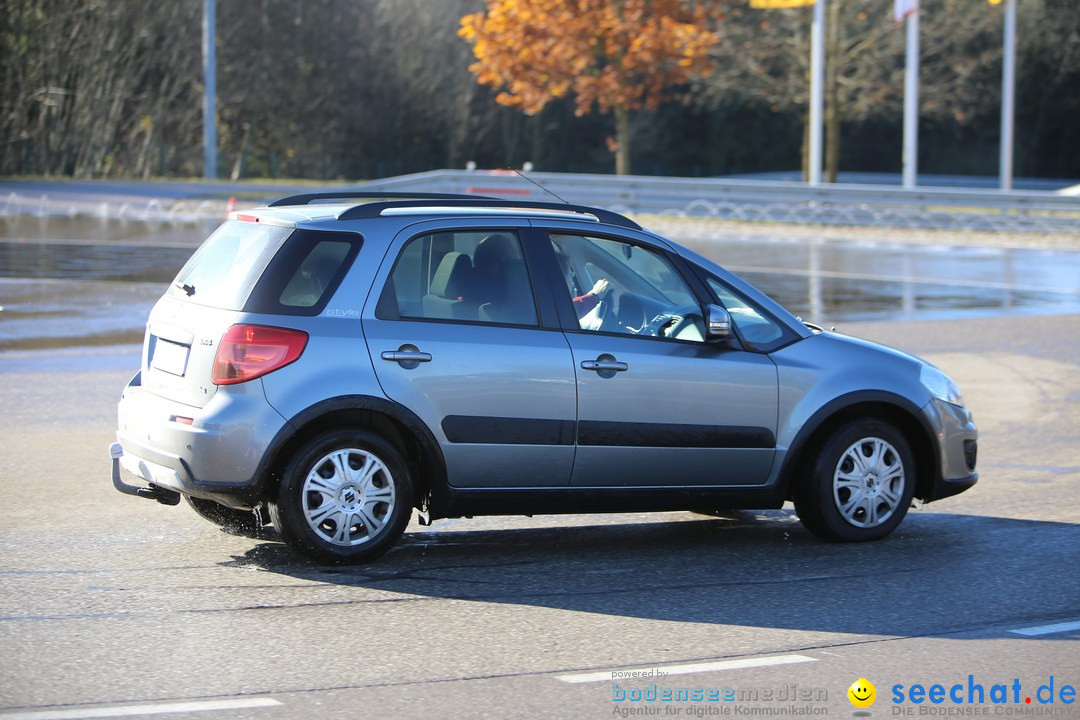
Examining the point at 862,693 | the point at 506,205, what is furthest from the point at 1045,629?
the point at 506,205

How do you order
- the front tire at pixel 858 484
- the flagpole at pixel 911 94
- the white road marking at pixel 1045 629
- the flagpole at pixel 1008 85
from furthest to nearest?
the flagpole at pixel 1008 85 → the flagpole at pixel 911 94 → the front tire at pixel 858 484 → the white road marking at pixel 1045 629

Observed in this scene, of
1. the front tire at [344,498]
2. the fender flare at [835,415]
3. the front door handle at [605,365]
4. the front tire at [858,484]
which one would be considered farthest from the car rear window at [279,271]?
the front tire at [858,484]

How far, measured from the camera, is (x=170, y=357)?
6.61 meters

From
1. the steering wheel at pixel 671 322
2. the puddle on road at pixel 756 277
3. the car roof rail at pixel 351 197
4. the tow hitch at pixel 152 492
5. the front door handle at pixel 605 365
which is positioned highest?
the car roof rail at pixel 351 197

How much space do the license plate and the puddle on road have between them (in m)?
7.37

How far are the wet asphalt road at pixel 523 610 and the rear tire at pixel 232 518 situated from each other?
106 mm

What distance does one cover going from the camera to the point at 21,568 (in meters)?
6.42

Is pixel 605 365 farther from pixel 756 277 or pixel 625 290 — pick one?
pixel 756 277

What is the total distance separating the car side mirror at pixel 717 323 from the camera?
688 centimetres

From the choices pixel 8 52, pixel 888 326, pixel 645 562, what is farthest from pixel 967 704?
A: pixel 8 52

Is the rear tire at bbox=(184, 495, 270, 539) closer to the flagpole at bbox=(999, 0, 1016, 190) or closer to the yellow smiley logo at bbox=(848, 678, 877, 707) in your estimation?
the yellow smiley logo at bbox=(848, 678, 877, 707)

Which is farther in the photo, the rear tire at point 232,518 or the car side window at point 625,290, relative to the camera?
the rear tire at point 232,518

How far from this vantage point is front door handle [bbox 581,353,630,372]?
6691 millimetres

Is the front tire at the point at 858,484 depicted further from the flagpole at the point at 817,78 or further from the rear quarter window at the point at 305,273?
the flagpole at the point at 817,78
